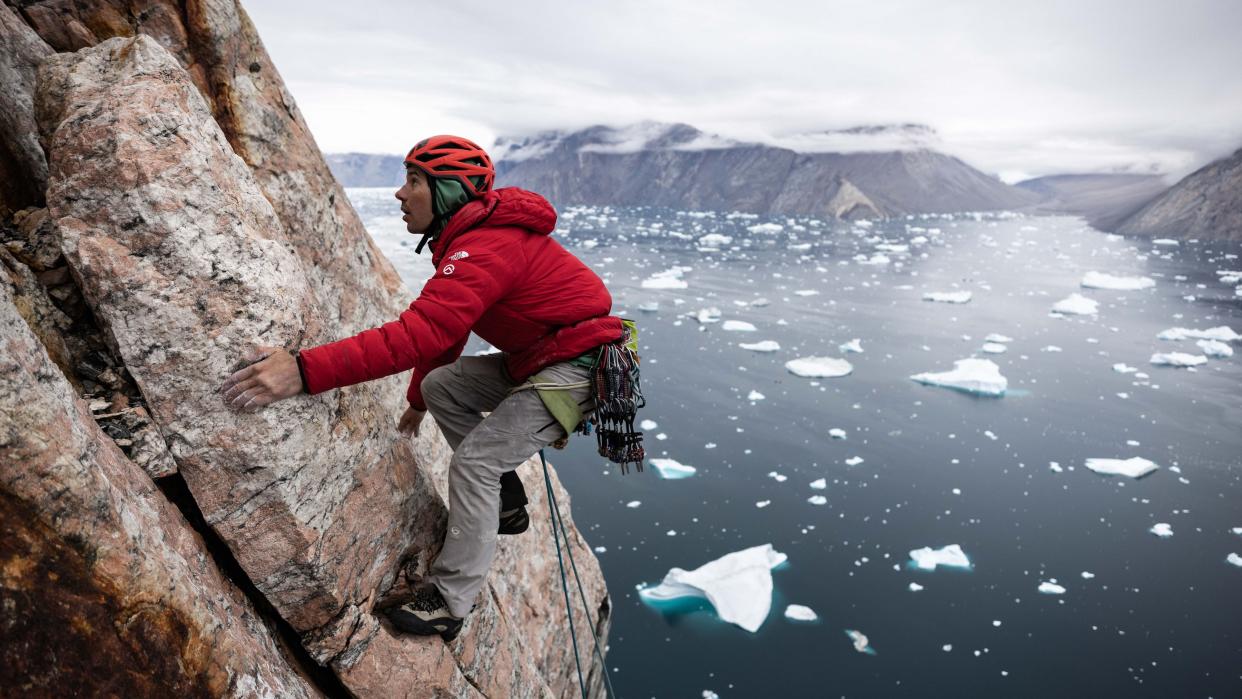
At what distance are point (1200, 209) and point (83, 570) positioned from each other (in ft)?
369

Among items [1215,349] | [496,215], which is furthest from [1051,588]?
[1215,349]

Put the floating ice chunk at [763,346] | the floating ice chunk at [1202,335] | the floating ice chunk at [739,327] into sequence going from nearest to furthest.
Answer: the floating ice chunk at [763,346], the floating ice chunk at [1202,335], the floating ice chunk at [739,327]

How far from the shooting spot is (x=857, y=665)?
9273 mm

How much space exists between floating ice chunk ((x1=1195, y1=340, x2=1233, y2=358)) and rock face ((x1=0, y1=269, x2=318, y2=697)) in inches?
1253

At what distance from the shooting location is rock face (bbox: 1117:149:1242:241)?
7716cm

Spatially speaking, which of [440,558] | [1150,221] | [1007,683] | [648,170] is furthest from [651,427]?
[648,170]

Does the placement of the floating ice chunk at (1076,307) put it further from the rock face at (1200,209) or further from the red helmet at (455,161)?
the rock face at (1200,209)

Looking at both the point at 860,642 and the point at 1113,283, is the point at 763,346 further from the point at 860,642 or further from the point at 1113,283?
the point at 1113,283

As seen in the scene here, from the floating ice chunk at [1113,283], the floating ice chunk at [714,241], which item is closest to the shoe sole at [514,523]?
the floating ice chunk at [1113,283]

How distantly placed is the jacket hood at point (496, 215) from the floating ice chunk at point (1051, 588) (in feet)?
38.1

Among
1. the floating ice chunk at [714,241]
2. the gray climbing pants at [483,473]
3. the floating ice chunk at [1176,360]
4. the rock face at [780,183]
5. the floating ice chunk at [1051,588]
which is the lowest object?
the floating ice chunk at [1051,588]

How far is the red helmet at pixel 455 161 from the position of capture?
8.78 feet

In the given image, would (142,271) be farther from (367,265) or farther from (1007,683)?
(1007,683)

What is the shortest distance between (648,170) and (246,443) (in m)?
199
